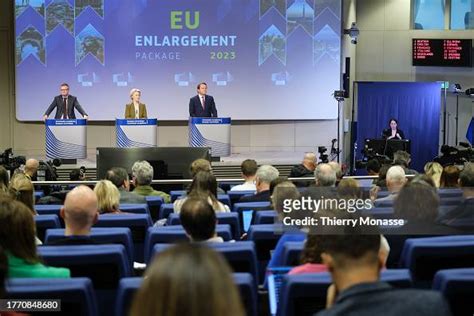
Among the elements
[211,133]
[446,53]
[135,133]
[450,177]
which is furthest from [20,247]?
[446,53]

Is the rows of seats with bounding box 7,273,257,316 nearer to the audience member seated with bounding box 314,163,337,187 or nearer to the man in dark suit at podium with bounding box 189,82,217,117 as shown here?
the audience member seated with bounding box 314,163,337,187

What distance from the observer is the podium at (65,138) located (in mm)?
10672

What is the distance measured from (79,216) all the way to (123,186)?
290 cm

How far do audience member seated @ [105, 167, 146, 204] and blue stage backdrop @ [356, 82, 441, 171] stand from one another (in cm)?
899

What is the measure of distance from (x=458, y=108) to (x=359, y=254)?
45.4ft

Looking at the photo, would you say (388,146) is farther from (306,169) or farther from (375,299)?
(375,299)

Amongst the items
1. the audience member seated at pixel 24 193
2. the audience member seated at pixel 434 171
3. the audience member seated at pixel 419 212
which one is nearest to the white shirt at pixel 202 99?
the audience member seated at pixel 434 171

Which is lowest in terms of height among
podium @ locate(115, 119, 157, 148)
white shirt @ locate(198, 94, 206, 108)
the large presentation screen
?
podium @ locate(115, 119, 157, 148)

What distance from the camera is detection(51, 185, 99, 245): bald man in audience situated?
3.61 metres

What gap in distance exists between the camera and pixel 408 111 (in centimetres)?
1503

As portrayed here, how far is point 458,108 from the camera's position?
1523cm

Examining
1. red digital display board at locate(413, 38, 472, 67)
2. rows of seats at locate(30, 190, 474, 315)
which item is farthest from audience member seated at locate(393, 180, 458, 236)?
red digital display board at locate(413, 38, 472, 67)

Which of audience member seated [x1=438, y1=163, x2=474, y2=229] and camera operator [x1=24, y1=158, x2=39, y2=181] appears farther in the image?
camera operator [x1=24, y1=158, x2=39, y2=181]

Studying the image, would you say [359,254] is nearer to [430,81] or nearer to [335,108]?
Result: [335,108]
